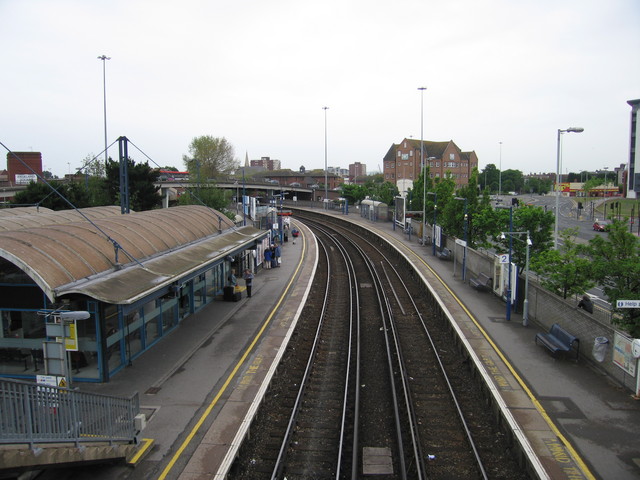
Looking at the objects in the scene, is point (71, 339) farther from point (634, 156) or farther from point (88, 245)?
point (634, 156)

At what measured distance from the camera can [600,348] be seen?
14.4 metres

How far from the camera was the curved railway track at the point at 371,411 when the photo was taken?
10.5 m

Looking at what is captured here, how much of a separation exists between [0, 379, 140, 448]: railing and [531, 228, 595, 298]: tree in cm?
1491

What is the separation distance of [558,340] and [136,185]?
130 feet

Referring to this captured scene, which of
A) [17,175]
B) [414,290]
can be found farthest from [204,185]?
[17,175]

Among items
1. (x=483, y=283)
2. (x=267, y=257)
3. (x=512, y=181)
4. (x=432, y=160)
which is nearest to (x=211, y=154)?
(x=432, y=160)

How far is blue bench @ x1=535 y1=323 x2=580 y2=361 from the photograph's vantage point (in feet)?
50.4

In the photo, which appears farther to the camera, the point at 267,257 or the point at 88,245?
the point at 267,257

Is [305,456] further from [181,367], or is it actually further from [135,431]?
[181,367]

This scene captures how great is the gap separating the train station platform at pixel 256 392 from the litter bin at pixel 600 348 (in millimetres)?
508

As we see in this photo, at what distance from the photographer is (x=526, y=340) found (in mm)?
17500

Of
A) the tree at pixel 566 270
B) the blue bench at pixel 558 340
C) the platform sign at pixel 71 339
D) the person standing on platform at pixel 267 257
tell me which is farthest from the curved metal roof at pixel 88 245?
the tree at pixel 566 270

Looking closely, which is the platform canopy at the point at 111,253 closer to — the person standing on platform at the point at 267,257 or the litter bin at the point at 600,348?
the person standing on platform at the point at 267,257

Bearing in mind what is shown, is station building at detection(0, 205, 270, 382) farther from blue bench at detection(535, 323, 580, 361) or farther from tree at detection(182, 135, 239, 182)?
tree at detection(182, 135, 239, 182)
